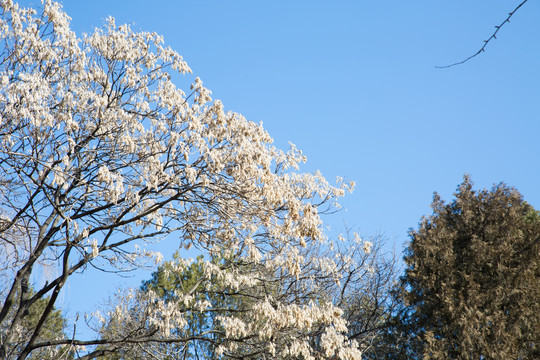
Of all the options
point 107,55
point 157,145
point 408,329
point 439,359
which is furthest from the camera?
point 408,329

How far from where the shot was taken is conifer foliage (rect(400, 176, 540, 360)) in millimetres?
14654

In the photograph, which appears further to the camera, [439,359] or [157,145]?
[439,359]

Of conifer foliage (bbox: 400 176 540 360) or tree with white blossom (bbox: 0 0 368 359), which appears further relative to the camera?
conifer foliage (bbox: 400 176 540 360)

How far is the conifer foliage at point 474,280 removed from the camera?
14.7m

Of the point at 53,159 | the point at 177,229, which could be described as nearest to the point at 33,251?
the point at 53,159

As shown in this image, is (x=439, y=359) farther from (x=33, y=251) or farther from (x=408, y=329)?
(x=33, y=251)

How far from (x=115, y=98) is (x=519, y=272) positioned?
11.9 meters

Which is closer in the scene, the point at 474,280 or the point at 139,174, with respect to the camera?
the point at 139,174

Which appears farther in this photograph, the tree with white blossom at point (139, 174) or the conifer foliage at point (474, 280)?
the conifer foliage at point (474, 280)

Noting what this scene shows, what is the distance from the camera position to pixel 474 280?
16141mm

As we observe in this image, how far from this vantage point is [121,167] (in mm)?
9508

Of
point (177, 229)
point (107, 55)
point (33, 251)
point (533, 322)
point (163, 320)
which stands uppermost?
point (107, 55)

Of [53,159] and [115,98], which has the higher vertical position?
[115,98]

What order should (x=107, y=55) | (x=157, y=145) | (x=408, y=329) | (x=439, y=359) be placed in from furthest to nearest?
(x=408, y=329) < (x=439, y=359) < (x=107, y=55) < (x=157, y=145)
